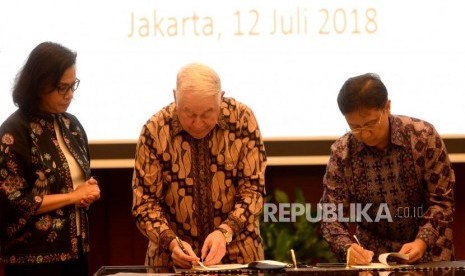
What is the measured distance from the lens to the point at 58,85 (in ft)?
11.1

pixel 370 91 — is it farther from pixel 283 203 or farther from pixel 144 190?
pixel 283 203

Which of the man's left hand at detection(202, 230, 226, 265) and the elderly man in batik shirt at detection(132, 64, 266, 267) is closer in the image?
the man's left hand at detection(202, 230, 226, 265)

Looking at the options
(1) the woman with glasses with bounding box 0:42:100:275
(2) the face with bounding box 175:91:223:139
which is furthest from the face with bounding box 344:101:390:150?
(1) the woman with glasses with bounding box 0:42:100:275

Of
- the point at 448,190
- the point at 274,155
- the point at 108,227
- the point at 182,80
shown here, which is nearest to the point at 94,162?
the point at 108,227

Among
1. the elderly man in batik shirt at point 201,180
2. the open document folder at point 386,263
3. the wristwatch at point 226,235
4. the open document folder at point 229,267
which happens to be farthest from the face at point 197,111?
the open document folder at point 386,263

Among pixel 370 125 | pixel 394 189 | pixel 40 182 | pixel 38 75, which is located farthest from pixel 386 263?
pixel 38 75

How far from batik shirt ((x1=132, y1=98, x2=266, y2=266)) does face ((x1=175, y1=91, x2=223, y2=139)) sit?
0.31 ft

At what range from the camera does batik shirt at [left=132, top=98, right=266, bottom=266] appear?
324cm

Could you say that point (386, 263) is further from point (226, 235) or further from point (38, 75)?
point (38, 75)

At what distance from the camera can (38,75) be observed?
3.36 metres

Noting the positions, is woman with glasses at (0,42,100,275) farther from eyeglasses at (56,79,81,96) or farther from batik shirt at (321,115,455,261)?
batik shirt at (321,115,455,261)

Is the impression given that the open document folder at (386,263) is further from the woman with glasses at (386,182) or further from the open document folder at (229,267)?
the open document folder at (229,267)

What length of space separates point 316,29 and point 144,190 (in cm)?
176

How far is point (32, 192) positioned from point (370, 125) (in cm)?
127
